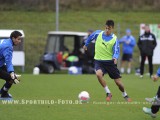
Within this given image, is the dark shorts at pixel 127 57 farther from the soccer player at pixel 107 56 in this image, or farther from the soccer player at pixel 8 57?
the soccer player at pixel 8 57

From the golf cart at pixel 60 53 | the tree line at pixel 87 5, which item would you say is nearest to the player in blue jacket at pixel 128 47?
the golf cart at pixel 60 53

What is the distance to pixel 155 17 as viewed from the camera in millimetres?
41750

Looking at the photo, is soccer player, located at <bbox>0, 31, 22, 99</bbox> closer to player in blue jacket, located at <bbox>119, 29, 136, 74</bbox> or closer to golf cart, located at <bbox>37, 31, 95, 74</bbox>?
golf cart, located at <bbox>37, 31, 95, 74</bbox>

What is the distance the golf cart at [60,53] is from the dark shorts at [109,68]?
14.0 metres

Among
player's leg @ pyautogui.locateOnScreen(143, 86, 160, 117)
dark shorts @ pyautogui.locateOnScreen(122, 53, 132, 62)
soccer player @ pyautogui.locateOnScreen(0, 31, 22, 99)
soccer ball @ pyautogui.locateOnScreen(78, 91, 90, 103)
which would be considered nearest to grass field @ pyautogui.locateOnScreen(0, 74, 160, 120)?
soccer ball @ pyautogui.locateOnScreen(78, 91, 90, 103)

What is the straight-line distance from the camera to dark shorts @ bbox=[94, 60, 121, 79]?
54.2ft

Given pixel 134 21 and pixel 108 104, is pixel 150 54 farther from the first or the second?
pixel 134 21

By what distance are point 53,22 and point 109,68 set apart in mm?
22941

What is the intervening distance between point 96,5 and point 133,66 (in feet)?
39.1

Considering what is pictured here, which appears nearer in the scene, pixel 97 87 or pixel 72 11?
pixel 97 87

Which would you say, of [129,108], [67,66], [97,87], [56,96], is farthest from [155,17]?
[129,108]

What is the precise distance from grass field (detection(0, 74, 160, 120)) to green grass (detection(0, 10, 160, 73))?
11413 millimetres

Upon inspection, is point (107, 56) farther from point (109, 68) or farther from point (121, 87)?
point (121, 87)

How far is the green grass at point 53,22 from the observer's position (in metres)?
34.1
